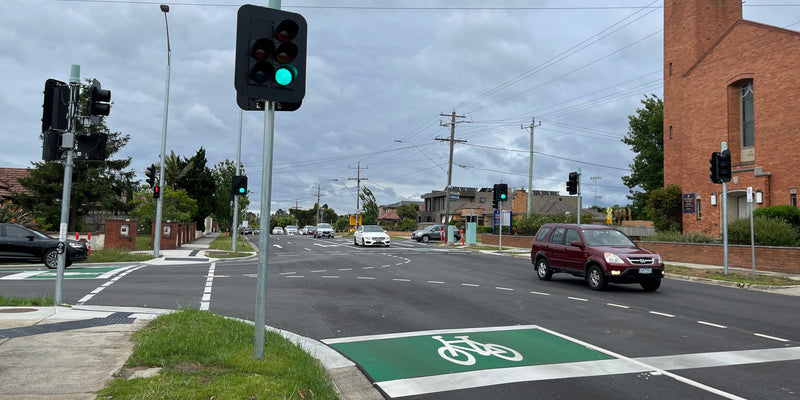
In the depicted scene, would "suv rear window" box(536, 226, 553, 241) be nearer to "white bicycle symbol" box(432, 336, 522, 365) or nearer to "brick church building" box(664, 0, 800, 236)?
"white bicycle symbol" box(432, 336, 522, 365)

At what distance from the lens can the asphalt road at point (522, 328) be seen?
18.0ft

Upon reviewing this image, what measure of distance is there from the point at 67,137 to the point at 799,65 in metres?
28.8

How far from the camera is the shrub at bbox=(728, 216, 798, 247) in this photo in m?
19.3

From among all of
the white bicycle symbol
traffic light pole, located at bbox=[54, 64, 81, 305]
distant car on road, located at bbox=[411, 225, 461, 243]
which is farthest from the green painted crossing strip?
distant car on road, located at bbox=[411, 225, 461, 243]

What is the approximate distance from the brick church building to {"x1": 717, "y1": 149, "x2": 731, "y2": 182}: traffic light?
10.1m

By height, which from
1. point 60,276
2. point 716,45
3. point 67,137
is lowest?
point 60,276

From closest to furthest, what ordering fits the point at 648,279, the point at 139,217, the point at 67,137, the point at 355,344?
the point at 355,344 → the point at 67,137 → the point at 648,279 → the point at 139,217

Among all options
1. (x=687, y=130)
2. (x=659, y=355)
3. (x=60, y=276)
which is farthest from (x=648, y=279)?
(x=687, y=130)

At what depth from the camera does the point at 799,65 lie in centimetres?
2461

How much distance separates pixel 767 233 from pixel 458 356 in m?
18.1

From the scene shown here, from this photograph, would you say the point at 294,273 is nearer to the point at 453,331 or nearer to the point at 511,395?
the point at 453,331

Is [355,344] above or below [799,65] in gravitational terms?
below

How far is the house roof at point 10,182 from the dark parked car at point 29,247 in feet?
72.9

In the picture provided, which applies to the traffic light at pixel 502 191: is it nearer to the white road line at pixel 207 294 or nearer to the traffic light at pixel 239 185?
the traffic light at pixel 239 185
